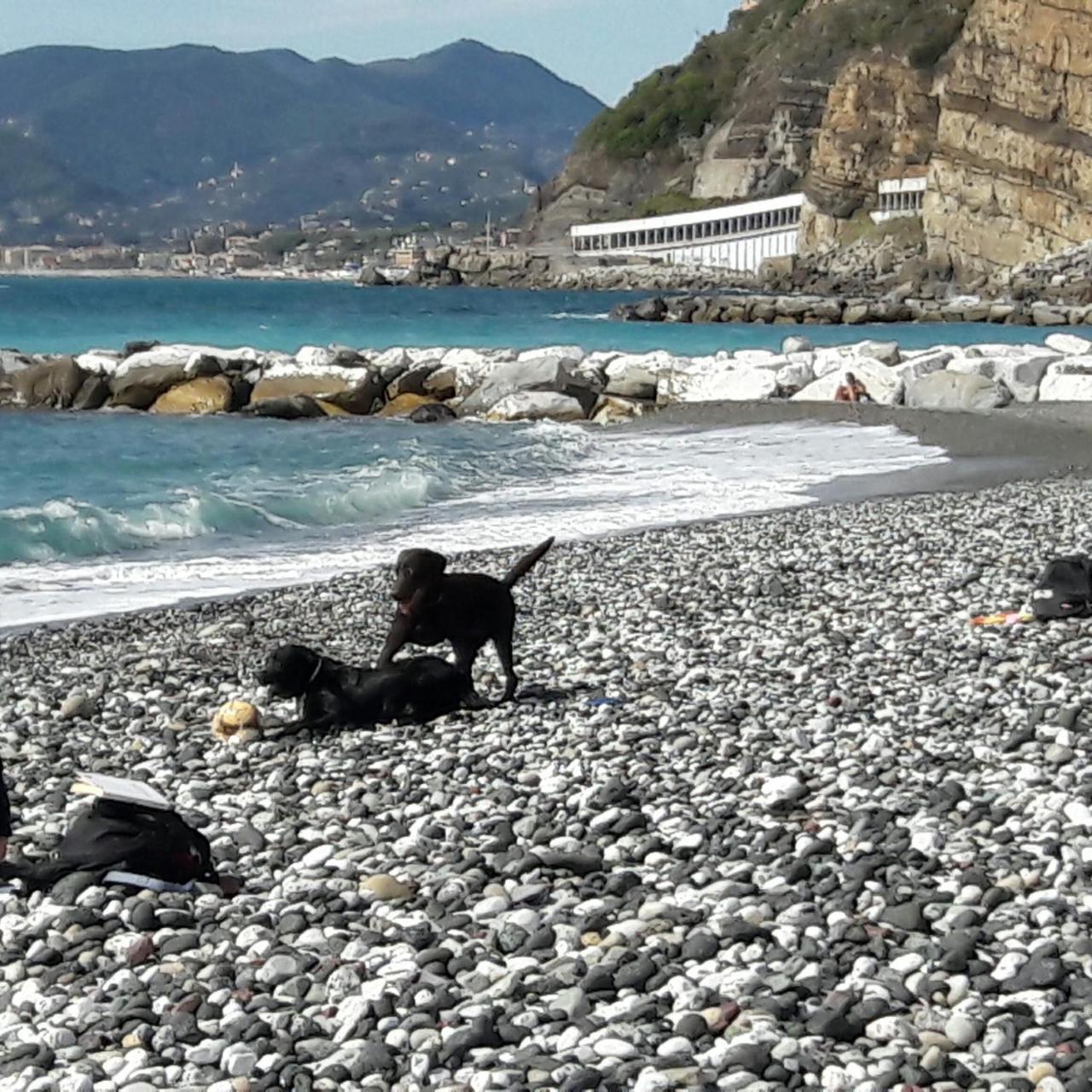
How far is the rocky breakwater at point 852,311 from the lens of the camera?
66.6 meters

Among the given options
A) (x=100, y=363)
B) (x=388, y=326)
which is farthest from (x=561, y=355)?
(x=388, y=326)

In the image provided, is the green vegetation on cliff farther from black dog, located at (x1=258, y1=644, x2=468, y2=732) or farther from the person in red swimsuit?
black dog, located at (x1=258, y1=644, x2=468, y2=732)

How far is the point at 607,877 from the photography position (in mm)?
5711

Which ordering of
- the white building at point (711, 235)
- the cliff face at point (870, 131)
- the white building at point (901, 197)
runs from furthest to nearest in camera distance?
the white building at point (711, 235) < the cliff face at point (870, 131) < the white building at point (901, 197)

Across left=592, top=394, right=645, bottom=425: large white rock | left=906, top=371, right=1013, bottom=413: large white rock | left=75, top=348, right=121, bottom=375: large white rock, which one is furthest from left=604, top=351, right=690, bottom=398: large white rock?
left=75, top=348, right=121, bottom=375: large white rock

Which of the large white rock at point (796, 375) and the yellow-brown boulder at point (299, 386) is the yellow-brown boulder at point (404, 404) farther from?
the large white rock at point (796, 375)

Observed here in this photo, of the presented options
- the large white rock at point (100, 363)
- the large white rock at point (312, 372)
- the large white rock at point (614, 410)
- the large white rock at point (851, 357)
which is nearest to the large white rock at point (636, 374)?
the large white rock at point (614, 410)

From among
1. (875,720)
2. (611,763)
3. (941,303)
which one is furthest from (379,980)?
(941,303)

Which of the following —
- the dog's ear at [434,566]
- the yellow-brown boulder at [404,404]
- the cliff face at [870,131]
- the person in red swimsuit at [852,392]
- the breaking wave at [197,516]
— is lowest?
the breaking wave at [197,516]

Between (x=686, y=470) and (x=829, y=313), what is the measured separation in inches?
1900

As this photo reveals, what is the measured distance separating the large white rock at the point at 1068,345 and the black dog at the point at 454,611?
2940cm

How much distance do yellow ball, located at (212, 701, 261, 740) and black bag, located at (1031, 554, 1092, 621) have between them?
458cm

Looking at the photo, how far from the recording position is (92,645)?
10.6 meters

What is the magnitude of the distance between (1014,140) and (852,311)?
108 ft
